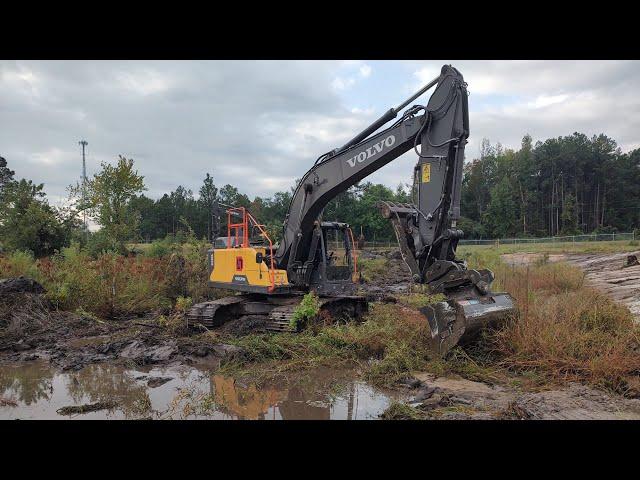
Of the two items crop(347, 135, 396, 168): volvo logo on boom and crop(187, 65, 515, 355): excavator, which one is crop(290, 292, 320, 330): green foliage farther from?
crop(347, 135, 396, 168): volvo logo on boom

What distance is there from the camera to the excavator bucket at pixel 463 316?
20.9ft

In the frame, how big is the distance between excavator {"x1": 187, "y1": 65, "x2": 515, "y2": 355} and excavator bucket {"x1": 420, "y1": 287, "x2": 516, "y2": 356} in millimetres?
14

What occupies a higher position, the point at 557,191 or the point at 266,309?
the point at 557,191

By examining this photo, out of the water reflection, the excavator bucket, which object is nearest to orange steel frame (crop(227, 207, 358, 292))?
the excavator bucket

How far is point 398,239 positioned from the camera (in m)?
7.09

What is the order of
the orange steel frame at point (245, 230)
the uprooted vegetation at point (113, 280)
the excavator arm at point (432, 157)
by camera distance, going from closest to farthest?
the excavator arm at point (432, 157) → the orange steel frame at point (245, 230) → the uprooted vegetation at point (113, 280)

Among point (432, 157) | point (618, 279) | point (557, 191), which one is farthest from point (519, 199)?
point (432, 157)

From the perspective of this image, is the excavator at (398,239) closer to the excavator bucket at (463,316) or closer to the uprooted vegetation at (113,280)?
the excavator bucket at (463,316)

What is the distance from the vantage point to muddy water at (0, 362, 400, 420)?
5.41 meters

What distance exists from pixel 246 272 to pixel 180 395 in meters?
4.51

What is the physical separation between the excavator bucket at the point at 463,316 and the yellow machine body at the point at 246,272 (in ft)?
12.6

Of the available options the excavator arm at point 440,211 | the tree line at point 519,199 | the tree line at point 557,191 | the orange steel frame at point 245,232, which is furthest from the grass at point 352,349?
the tree line at point 557,191

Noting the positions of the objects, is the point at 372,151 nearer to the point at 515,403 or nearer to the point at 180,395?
the point at 515,403

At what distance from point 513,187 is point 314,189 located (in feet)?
219
